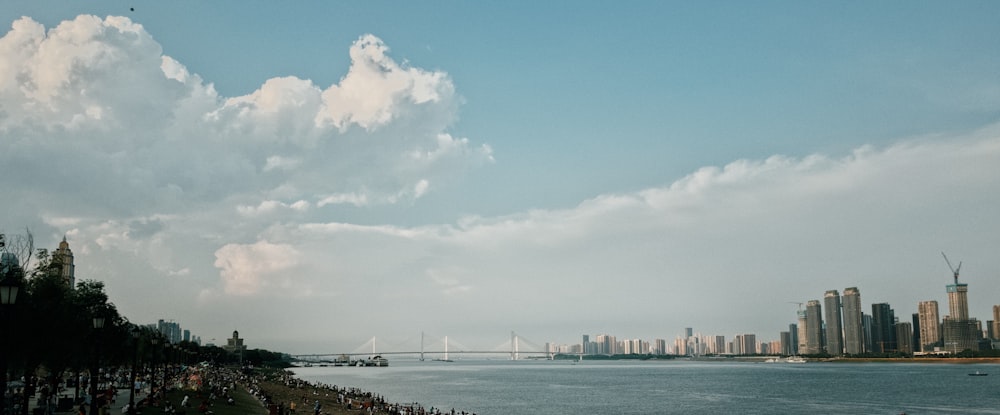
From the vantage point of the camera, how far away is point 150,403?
166 ft

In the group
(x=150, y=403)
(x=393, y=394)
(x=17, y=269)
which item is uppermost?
(x=17, y=269)

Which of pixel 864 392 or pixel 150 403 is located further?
pixel 864 392

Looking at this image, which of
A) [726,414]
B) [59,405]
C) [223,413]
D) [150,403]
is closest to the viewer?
[59,405]

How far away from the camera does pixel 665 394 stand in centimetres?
12912

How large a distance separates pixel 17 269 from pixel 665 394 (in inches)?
4393

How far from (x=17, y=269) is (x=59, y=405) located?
1157cm

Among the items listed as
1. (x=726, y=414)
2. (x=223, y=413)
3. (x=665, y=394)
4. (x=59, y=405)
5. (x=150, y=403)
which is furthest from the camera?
(x=665, y=394)

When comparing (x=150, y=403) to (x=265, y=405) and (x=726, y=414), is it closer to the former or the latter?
(x=265, y=405)

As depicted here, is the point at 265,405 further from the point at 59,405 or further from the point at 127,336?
the point at 59,405

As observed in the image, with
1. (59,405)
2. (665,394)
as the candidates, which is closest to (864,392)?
(665,394)

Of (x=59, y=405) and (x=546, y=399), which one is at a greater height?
(x=59, y=405)

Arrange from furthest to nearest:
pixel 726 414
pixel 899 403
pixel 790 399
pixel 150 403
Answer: pixel 790 399 → pixel 899 403 → pixel 726 414 → pixel 150 403

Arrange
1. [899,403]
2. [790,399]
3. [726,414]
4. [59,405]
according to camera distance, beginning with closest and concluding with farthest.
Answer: [59,405] → [726,414] → [899,403] → [790,399]

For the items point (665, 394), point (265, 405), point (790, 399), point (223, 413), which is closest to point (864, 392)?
point (790, 399)
